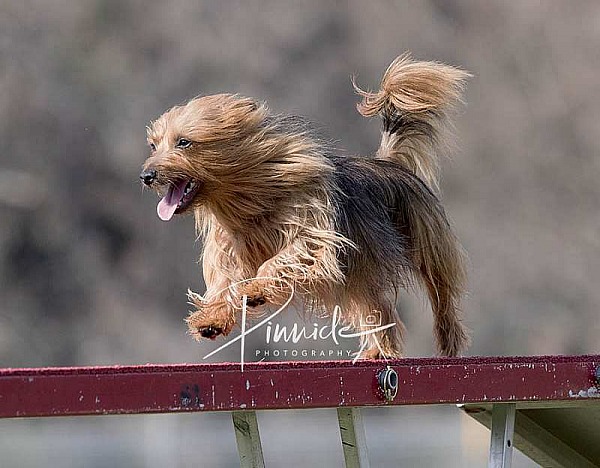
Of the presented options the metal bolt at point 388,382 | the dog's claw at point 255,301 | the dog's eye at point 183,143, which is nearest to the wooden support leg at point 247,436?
the metal bolt at point 388,382

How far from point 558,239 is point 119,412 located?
35.0 feet

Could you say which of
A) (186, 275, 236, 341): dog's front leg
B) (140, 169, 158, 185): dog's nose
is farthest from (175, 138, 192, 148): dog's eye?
(186, 275, 236, 341): dog's front leg

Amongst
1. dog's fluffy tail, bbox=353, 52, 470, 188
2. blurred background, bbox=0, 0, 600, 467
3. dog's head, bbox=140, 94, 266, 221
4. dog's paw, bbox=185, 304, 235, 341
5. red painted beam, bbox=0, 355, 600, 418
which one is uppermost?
blurred background, bbox=0, 0, 600, 467

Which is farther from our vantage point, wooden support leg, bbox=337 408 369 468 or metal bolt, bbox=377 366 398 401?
wooden support leg, bbox=337 408 369 468

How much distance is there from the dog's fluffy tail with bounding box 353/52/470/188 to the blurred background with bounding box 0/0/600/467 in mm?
7894

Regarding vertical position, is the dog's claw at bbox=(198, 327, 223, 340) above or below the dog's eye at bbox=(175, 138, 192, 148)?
below

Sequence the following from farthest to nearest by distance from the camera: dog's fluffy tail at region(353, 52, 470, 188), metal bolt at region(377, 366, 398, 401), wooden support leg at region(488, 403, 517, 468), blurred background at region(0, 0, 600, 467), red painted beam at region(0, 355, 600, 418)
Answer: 1. blurred background at region(0, 0, 600, 467)
2. dog's fluffy tail at region(353, 52, 470, 188)
3. wooden support leg at region(488, 403, 517, 468)
4. metal bolt at region(377, 366, 398, 401)
5. red painted beam at region(0, 355, 600, 418)

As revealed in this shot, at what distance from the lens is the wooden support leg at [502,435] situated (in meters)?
3.33

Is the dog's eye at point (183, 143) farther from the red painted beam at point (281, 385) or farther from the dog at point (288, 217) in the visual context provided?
the red painted beam at point (281, 385)

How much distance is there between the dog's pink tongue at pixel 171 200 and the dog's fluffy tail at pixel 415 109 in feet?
3.34

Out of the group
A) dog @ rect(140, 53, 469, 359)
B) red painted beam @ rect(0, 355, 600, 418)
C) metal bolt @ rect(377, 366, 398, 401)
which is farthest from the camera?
dog @ rect(140, 53, 469, 359)

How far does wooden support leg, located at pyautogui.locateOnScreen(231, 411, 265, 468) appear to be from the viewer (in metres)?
3.19

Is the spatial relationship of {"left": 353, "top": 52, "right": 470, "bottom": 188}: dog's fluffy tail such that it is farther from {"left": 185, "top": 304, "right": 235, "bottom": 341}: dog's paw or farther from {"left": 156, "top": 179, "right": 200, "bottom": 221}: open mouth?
{"left": 185, "top": 304, "right": 235, "bottom": 341}: dog's paw

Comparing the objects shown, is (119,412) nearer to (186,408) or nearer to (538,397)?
(186,408)
